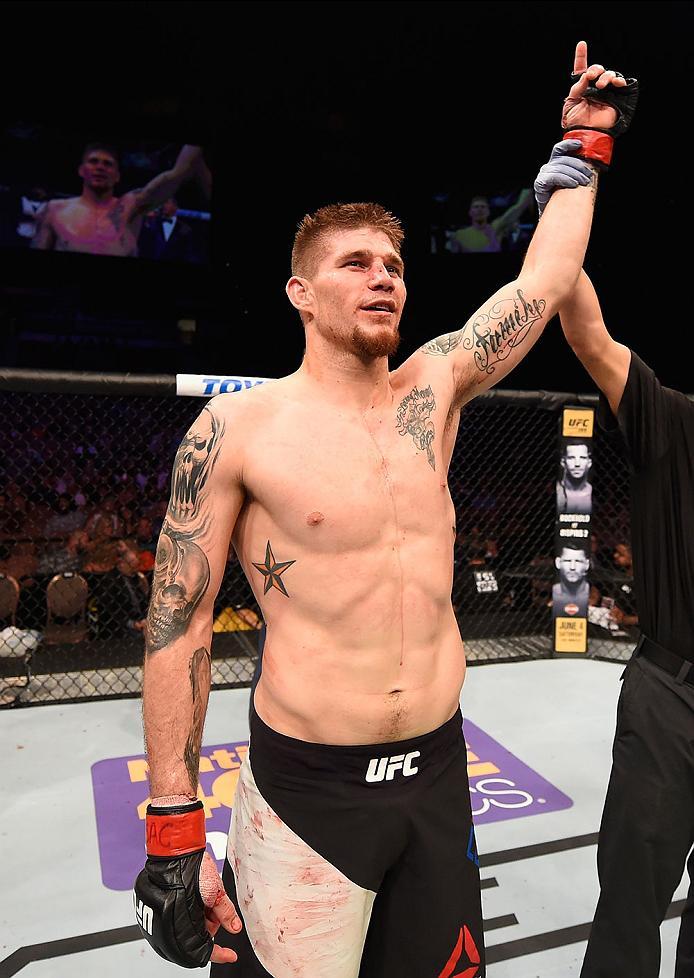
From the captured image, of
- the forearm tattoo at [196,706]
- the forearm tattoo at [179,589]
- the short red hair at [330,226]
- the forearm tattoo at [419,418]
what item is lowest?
the forearm tattoo at [196,706]

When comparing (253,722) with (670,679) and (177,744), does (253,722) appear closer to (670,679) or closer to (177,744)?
(177,744)

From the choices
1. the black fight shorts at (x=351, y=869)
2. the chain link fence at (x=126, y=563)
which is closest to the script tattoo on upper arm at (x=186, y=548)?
the black fight shorts at (x=351, y=869)

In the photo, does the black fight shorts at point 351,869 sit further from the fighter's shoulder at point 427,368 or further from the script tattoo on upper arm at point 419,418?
the fighter's shoulder at point 427,368

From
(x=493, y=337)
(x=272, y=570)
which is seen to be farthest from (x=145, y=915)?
(x=493, y=337)

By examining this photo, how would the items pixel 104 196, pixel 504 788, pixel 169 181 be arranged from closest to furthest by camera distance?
pixel 504 788 < pixel 104 196 < pixel 169 181

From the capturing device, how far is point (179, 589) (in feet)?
4.09

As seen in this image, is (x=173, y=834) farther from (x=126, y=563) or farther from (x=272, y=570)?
(x=126, y=563)

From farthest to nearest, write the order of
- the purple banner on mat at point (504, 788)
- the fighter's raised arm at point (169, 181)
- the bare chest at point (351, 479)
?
the fighter's raised arm at point (169, 181), the purple banner on mat at point (504, 788), the bare chest at point (351, 479)

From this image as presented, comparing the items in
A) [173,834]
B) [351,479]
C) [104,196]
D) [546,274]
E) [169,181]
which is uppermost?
[169,181]

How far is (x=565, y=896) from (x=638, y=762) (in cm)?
86

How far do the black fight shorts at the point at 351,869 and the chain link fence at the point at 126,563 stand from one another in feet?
8.06

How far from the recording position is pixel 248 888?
125 cm

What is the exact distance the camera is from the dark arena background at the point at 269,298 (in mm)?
3340

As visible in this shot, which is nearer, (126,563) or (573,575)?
(573,575)
